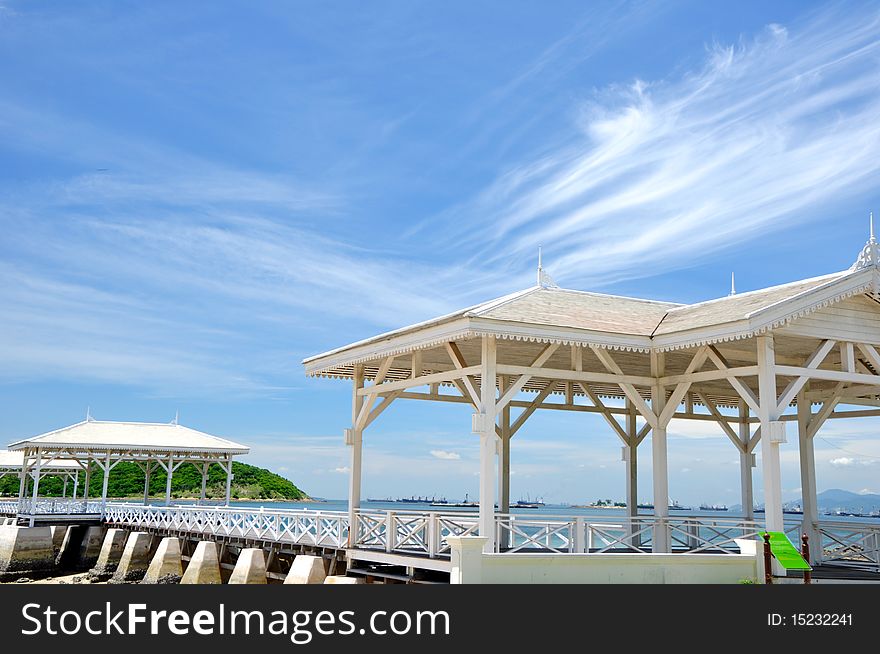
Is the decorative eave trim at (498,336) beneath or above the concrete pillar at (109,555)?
above

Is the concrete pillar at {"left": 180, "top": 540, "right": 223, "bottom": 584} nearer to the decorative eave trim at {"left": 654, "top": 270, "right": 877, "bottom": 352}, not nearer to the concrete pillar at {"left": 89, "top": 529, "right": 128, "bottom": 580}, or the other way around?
the concrete pillar at {"left": 89, "top": 529, "right": 128, "bottom": 580}

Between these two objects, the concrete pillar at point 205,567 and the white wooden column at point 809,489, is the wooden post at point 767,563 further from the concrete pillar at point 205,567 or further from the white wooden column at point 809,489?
the concrete pillar at point 205,567

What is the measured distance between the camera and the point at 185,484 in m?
92.9

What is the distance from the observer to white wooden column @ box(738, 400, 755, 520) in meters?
20.4

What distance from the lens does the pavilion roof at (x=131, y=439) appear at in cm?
3488

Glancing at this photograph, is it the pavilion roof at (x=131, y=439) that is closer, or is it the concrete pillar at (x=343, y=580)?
the concrete pillar at (x=343, y=580)

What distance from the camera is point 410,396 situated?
1850cm

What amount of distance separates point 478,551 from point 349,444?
26.4 feet

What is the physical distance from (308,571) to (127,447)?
63.3ft

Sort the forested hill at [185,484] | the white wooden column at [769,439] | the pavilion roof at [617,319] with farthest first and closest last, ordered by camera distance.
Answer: the forested hill at [185,484] → the pavilion roof at [617,319] → the white wooden column at [769,439]

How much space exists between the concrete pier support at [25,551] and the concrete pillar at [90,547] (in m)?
1.14

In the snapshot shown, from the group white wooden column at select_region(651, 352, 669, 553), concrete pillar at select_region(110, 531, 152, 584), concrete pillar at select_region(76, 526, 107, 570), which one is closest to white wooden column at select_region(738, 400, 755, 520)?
white wooden column at select_region(651, 352, 669, 553)

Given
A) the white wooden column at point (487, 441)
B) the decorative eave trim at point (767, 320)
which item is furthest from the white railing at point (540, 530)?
the decorative eave trim at point (767, 320)

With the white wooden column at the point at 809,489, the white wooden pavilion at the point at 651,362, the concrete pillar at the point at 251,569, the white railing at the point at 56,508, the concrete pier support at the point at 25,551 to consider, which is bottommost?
the concrete pier support at the point at 25,551
